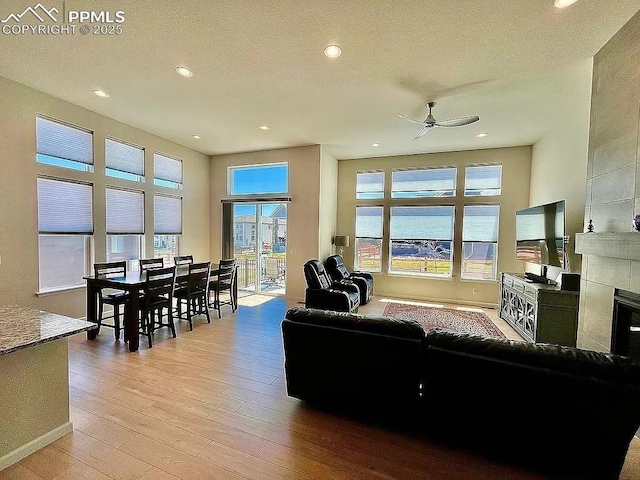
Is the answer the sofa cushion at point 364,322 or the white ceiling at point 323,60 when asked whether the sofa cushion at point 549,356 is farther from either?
the white ceiling at point 323,60

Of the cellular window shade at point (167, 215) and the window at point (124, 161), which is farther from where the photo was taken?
the cellular window shade at point (167, 215)

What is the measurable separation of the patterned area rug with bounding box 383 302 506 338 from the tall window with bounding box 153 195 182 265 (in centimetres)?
477

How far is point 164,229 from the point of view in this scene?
6188 mm

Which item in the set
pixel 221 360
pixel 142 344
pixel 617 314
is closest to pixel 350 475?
pixel 221 360

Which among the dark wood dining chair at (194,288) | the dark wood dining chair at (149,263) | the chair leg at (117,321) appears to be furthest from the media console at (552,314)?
the dark wood dining chair at (149,263)

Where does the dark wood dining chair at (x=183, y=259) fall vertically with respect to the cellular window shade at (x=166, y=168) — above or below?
below

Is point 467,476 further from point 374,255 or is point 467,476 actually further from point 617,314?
point 374,255

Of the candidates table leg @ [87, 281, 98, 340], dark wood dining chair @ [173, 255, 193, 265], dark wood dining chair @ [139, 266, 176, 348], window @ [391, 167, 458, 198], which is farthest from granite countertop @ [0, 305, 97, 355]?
window @ [391, 167, 458, 198]

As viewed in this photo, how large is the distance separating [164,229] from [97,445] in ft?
15.7

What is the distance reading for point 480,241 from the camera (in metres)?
6.49

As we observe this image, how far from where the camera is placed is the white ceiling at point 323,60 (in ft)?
8.02

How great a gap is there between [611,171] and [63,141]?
693cm

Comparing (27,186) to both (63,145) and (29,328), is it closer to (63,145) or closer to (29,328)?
(63,145)

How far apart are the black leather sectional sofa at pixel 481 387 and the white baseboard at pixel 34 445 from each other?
171 centimetres
